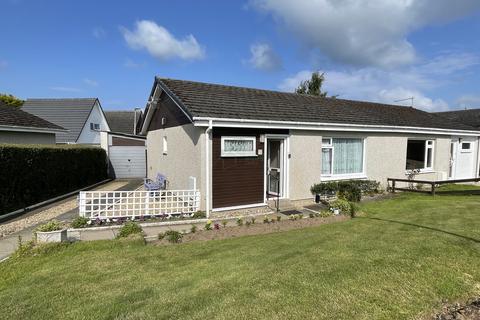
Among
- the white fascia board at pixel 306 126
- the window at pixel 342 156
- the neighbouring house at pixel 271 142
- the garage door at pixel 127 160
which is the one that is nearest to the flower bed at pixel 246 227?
the neighbouring house at pixel 271 142

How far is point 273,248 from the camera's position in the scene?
21.4 feet

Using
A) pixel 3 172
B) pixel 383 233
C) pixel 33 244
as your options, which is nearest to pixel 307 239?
pixel 383 233

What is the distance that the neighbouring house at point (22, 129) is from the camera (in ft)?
49.0

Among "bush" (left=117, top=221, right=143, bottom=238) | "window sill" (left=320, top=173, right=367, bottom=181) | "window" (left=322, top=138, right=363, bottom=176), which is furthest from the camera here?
"window" (left=322, top=138, right=363, bottom=176)

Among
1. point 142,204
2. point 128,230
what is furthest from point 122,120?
point 128,230

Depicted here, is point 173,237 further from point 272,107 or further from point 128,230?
point 272,107

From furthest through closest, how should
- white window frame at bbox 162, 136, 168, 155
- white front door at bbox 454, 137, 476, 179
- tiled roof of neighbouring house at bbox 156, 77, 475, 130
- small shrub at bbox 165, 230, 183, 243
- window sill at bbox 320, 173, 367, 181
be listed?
white front door at bbox 454, 137, 476, 179 < white window frame at bbox 162, 136, 168, 155 < window sill at bbox 320, 173, 367, 181 < tiled roof of neighbouring house at bbox 156, 77, 475, 130 < small shrub at bbox 165, 230, 183, 243

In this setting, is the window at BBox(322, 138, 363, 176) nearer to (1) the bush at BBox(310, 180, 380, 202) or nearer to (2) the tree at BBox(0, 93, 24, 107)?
(1) the bush at BBox(310, 180, 380, 202)

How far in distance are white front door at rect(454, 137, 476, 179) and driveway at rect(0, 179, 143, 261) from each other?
70.8 feet

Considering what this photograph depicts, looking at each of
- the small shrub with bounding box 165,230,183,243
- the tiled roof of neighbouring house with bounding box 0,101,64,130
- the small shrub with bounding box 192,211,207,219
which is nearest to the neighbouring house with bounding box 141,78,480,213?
the small shrub with bounding box 192,211,207,219

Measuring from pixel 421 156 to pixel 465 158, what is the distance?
465 centimetres

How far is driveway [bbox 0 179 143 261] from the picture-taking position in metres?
7.59

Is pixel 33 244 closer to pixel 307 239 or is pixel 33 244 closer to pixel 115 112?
pixel 307 239

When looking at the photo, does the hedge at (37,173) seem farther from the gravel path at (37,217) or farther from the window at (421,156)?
the window at (421,156)
